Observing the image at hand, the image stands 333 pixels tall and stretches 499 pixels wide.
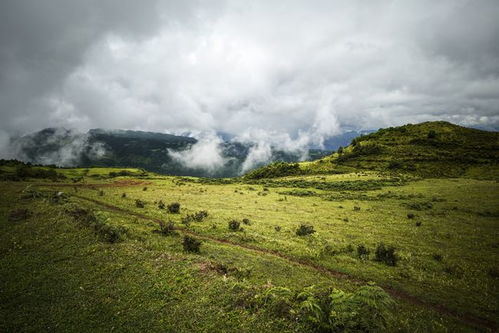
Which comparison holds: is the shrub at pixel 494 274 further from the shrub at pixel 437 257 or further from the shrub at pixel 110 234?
the shrub at pixel 110 234

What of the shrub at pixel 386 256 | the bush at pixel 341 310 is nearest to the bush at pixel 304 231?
the shrub at pixel 386 256

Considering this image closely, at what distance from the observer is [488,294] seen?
46.4 ft

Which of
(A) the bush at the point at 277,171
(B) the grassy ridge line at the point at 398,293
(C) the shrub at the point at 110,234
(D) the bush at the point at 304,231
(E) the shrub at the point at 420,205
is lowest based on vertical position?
(B) the grassy ridge line at the point at 398,293

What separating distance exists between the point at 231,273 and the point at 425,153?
113 meters

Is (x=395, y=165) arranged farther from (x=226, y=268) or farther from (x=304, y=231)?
(x=226, y=268)

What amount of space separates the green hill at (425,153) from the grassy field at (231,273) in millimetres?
65843

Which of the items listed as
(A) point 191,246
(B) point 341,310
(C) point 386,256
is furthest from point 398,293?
(A) point 191,246

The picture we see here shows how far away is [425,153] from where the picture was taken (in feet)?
315

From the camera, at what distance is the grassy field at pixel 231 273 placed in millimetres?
9359

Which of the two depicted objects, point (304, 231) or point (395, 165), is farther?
point (395, 165)

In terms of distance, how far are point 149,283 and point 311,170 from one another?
331 feet

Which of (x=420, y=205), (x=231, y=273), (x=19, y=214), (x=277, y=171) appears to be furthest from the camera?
(x=277, y=171)

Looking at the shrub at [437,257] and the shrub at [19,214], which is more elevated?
the shrub at [19,214]

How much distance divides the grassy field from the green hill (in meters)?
65.8
